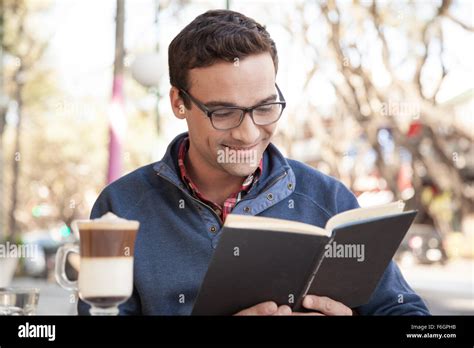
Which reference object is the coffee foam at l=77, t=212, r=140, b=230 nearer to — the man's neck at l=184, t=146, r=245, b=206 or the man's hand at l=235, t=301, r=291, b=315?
the man's hand at l=235, t=301, r=291, b=315

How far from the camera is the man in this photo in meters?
1.92

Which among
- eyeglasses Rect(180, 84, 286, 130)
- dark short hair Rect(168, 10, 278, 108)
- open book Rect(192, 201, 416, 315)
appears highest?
dark short hair Rect(168, 10, 278, 108)

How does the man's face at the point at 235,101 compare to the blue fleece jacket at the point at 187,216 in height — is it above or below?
above

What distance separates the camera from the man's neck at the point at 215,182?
2090mm

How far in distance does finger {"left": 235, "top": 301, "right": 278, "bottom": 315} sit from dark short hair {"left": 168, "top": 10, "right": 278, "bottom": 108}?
0.57 metres

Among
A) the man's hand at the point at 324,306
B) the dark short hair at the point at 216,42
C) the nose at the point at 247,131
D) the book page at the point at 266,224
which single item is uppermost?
→ the dark short hair at the point at 216,42

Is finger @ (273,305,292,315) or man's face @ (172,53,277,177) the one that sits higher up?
man's face @ (172,53,277,177)

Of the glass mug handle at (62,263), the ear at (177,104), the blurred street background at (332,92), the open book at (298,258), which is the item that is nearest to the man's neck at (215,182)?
the ear at (177,104)

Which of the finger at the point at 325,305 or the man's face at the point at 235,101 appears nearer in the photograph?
the finger at the point at 325,305

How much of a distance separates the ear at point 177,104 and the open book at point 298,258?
569 millimetres

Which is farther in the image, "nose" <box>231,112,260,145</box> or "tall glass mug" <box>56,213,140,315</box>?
"nose" <box>231,112,260,145</box>

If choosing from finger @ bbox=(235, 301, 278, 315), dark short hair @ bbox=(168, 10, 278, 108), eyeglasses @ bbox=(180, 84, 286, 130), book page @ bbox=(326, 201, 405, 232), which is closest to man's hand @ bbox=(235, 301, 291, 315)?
finger @ bbox=(235, 301, 278, 315)

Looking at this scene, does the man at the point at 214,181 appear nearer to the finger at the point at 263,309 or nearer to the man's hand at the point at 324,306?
the man's hand at the point at 324,306
